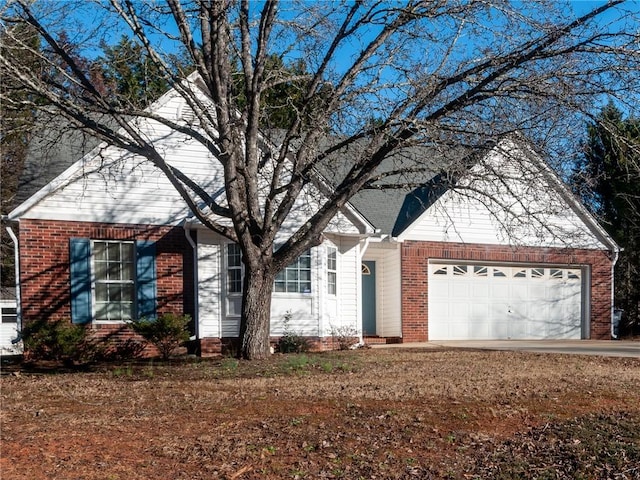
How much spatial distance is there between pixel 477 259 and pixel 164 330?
8359 mm

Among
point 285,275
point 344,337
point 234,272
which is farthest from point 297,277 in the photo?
point 344,337

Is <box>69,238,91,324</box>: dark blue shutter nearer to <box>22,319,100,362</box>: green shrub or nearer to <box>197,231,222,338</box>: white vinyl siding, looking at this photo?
<box>22,319,100,362</box>: green shrub

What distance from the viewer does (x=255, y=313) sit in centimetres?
1013

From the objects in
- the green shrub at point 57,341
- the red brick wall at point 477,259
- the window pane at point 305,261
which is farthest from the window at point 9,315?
the red brick wall at point 477,259

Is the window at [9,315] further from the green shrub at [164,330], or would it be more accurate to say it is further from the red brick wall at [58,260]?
the green shrub at [164,330]

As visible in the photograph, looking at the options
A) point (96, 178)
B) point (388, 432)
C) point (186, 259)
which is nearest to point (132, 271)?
point (186, 259)

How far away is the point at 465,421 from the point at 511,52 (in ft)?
17.1

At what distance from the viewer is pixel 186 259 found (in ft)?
45.4

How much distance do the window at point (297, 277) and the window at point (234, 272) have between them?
79 centimetres

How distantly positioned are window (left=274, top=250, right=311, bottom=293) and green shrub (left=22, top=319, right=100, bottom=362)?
3908 millimetres

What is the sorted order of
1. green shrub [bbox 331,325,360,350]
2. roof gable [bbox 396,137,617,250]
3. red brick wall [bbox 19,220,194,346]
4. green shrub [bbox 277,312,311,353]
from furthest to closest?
green shrub [bbox 331,325,360,350]
green shrub [bbox 277,312,311,353]
red brick wall [bbox 19,220,194,346]
roof gable [bbox 396,137,617,250]

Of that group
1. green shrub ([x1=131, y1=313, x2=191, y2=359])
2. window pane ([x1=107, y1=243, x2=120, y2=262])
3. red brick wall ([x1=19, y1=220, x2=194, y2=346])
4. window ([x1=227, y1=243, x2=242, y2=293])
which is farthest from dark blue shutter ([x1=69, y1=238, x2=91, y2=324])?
window ([x1=227, y1=243, x2=242, y2=293])

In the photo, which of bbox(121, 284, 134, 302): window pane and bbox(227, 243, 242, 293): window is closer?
bbox(121, 284, 134, 302): window pane

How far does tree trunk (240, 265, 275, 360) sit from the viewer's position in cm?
1009
